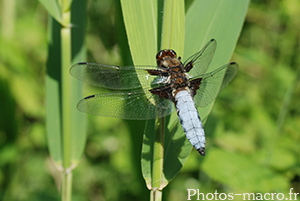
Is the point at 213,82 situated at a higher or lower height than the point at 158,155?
higher

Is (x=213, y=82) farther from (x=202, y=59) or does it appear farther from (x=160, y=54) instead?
(x=160, y=54)

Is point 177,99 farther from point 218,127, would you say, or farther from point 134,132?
point 218,127

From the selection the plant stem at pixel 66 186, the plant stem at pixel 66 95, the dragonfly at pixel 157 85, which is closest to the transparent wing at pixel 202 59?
the dragonfly at pixel 157 85

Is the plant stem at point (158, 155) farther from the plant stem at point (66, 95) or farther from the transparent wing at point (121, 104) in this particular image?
the plant stem at point (66, 95)

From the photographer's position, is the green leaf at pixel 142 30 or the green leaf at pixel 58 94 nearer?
the green leaf at pixel 142 30

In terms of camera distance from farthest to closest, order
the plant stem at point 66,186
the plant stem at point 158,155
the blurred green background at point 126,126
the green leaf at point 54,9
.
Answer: the blurred green background at point 126,126
the plant stem at point 66,186
the green leaf at point 54,9
the plant stem at point 158,155

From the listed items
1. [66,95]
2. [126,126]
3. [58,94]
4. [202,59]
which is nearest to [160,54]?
[202,59]

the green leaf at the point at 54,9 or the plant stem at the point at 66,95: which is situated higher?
the green leaf at the point at 54,9
